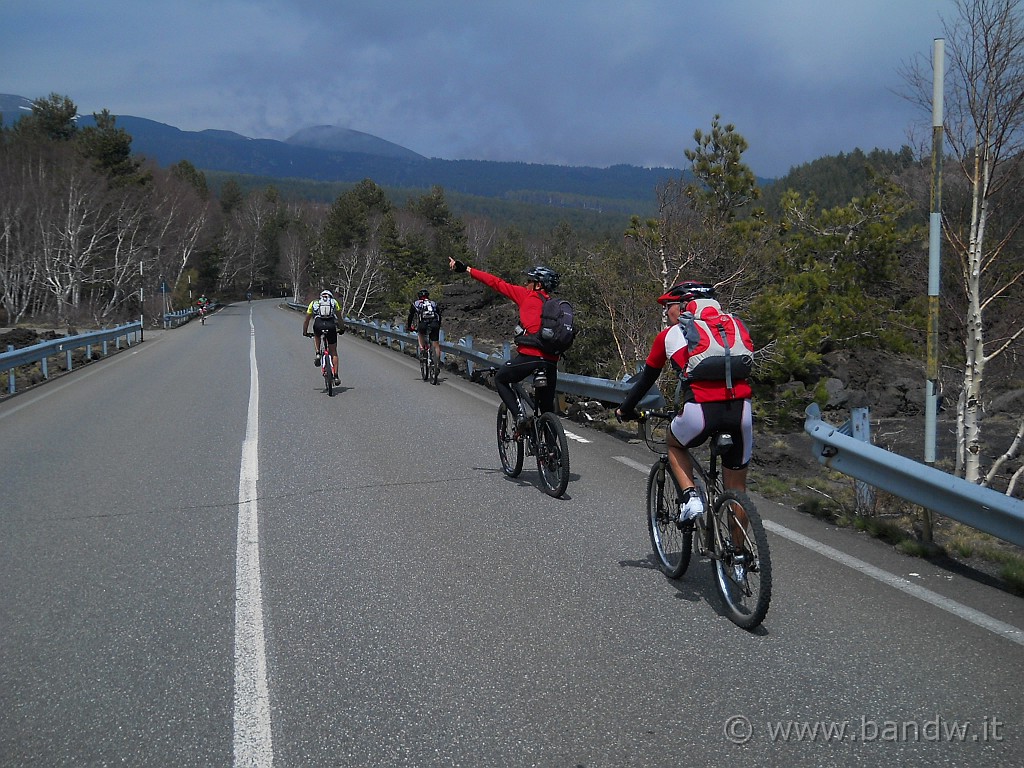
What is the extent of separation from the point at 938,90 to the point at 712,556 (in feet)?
17.2

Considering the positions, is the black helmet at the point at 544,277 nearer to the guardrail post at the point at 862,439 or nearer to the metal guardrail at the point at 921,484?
the metal guardrail at the point at 921,484

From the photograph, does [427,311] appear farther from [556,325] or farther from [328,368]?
[556,325]

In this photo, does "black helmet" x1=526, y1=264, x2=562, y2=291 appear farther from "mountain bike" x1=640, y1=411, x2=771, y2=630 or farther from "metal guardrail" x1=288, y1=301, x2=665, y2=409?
"mountain bike" x1=640, y1=411, x2=771, y2=630

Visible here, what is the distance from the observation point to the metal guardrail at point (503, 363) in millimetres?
9903

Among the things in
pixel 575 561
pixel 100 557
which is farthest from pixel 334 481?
pixel 575 561

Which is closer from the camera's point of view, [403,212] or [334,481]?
[334,481]

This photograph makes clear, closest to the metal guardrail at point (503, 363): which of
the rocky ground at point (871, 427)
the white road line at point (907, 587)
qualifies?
the rocky ground at point (871, 427)

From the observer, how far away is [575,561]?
573 cm

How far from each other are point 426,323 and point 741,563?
14.2 meters

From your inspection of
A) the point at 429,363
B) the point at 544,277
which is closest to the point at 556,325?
the point at 544,277

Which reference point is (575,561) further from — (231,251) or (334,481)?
(231,251)

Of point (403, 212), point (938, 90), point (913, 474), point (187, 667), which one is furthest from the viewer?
point (403, 212)

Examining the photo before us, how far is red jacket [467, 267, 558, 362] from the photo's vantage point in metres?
8.01

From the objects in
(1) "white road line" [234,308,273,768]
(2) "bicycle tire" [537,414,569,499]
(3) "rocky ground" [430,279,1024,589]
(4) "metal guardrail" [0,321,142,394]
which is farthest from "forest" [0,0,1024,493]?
(4) "metal guardrail" [0,321,142,394]
